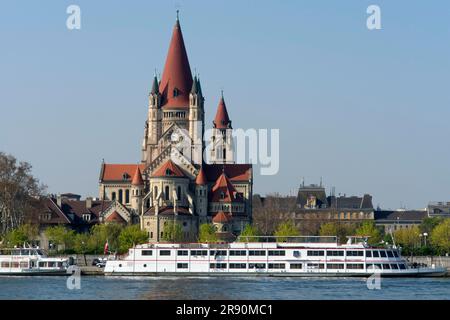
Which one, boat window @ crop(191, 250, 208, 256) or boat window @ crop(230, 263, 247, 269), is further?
boat window @ crop(191, 250, 208, 256)

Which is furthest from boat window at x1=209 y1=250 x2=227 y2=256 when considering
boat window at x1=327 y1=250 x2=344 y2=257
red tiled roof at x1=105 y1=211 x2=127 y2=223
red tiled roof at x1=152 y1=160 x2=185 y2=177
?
red tiled roof at x1=105 y1=211 x2=127 y2=223

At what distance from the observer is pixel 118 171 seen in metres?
146

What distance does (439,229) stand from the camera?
128375 millimetres

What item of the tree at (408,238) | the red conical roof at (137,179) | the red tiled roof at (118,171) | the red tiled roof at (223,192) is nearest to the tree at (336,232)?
the tree at (408,238)

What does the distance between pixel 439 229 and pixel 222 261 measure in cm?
4746

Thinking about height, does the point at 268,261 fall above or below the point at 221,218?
below

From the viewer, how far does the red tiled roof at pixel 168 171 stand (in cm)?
13588

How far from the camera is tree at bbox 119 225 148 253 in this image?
4609 inches

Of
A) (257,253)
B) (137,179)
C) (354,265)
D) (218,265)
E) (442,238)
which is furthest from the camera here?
(137,179)

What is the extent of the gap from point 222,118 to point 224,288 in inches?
3617

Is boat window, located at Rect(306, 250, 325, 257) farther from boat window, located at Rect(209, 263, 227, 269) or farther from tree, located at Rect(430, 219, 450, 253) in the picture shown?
tree, located at Rect(430, 219, 450, 253)

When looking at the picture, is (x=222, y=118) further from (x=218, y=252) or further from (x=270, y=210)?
(x=218, y=252)

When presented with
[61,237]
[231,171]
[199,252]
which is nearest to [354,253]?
[199,252]

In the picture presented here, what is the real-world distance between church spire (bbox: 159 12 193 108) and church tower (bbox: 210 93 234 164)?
52.0 feet
